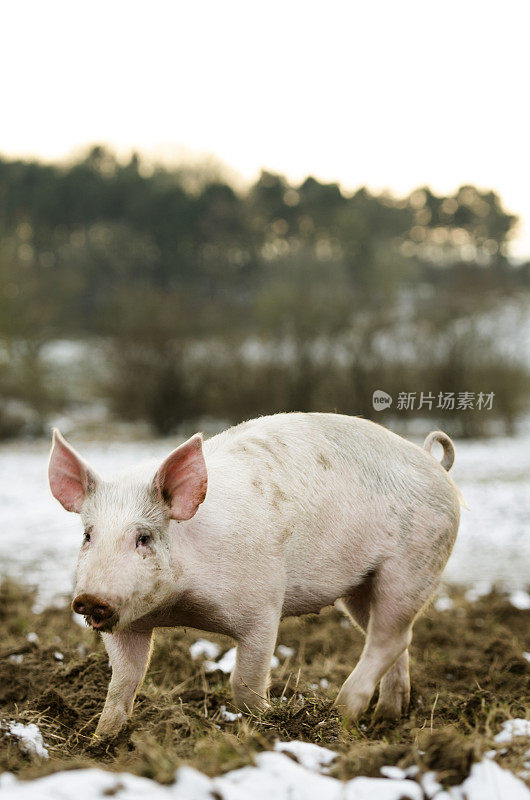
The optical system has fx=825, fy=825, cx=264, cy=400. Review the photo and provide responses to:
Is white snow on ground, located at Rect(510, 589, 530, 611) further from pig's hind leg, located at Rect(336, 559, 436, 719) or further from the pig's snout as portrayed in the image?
the pig's snout

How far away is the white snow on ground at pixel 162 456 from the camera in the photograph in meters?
8.01

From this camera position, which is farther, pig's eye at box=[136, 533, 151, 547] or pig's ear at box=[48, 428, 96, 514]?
pig's ear at box=[48, 428, 96, 514]

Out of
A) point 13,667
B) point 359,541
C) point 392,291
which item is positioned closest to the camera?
point 359,541

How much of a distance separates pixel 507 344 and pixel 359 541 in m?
16.7

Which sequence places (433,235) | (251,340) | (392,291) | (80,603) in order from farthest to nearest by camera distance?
(433,235), (392,291), (251,340), (80,603)

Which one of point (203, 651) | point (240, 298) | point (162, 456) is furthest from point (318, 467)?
point (240, 298)

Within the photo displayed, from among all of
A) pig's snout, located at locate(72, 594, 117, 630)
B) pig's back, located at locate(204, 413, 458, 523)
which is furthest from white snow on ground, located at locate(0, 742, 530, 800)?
pig's back, located at locate(204, 413, 458, 523)

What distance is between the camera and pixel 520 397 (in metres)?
19.0

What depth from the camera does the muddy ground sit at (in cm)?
237

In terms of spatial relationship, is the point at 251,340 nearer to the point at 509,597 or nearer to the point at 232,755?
the point at 509,597

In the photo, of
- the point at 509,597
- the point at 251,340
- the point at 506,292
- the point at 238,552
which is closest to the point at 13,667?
the point at 238,552

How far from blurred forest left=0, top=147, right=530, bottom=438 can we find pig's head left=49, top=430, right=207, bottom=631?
14959mm

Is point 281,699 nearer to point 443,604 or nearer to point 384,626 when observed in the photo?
point 384,626

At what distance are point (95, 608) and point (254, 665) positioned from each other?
2.64 feet
